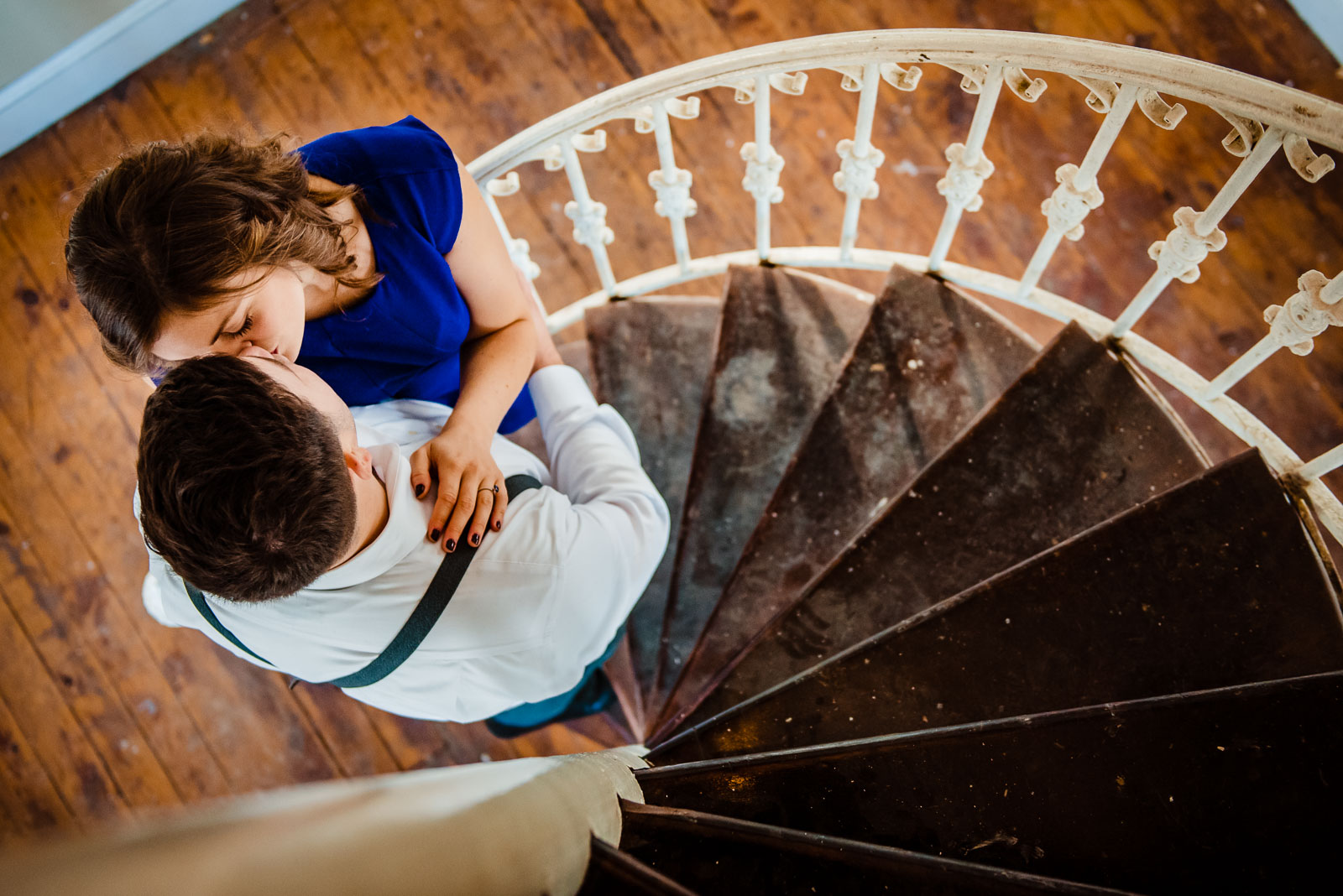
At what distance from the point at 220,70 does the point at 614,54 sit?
4.52 ft

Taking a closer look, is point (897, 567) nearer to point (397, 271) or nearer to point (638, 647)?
point (638, 647)

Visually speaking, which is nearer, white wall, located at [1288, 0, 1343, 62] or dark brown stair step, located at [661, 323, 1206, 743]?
dark brown stair step, located at [661, 323, 1206, 743]

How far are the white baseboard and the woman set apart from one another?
220 centimetres

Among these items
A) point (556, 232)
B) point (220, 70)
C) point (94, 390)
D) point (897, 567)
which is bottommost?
point (897, 567)

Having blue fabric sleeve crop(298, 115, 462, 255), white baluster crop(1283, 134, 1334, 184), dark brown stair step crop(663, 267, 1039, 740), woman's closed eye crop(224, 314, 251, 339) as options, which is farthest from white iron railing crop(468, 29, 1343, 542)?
woman's closed eye crop(224, 314, 251, 339)

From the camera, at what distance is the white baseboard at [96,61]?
264 cm

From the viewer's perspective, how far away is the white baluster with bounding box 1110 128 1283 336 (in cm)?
104

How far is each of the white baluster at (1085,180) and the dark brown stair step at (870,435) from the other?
0.25 metres

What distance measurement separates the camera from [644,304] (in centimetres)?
213

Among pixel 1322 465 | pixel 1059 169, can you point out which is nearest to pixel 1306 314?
pixel 1322 465

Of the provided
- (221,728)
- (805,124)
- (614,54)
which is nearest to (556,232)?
(614,54)

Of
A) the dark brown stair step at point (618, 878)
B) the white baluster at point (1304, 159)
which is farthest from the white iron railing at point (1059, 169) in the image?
the dark brown stair step at point (618, 878)

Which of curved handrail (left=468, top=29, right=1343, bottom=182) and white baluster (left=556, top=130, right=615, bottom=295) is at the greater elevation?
white baluster (left=556, top=130, right=615, bottom=295)

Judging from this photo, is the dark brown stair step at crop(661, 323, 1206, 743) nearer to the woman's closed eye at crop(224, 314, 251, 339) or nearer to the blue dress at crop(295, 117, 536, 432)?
the blue dress at crop(295, 117, 536, 432)
